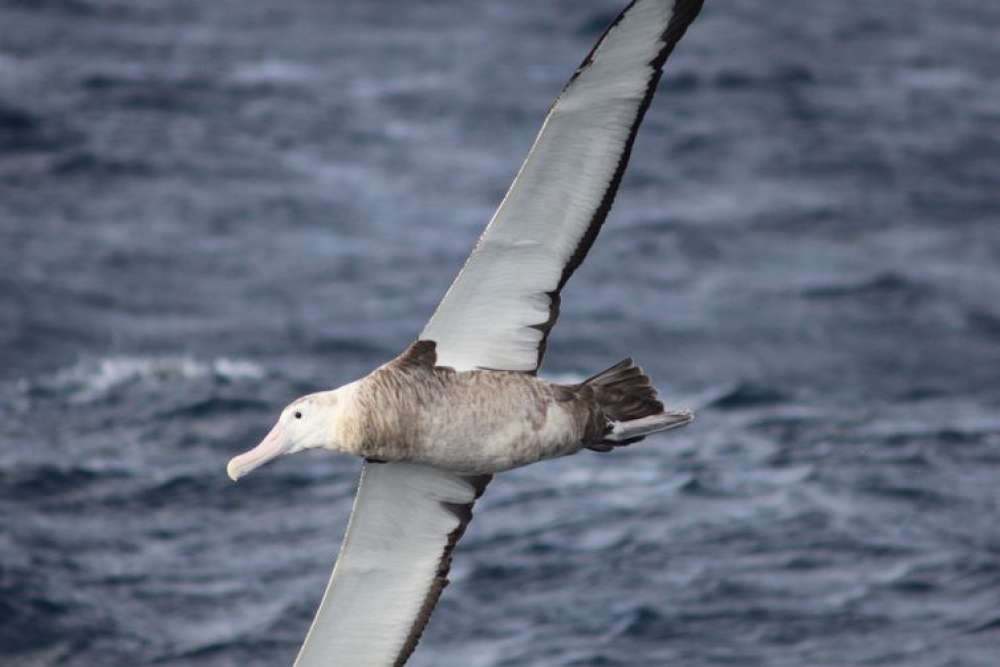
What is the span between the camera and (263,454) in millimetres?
7914

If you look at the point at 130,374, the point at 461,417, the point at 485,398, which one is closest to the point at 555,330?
the point at 130,374

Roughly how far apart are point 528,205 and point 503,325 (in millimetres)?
665

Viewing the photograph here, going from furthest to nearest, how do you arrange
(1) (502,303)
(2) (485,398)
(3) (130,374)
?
(3) (130,374), (1) (502,303), (2) (485,398)

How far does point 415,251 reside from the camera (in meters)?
17.5

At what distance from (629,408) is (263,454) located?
1.74 m

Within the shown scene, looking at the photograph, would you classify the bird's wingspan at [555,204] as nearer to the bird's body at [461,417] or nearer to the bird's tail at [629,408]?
the bird's body at [461,417]

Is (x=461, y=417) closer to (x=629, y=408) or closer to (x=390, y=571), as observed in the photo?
(x=629, y=408)

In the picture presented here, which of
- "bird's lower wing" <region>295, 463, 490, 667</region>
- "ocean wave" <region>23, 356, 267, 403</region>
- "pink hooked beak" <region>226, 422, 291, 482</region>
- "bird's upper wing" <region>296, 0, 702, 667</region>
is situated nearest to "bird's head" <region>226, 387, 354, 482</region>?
"pink hooked beak" <region>226, 422, 291, 482</region>

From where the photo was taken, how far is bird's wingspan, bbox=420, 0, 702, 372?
7.71 m

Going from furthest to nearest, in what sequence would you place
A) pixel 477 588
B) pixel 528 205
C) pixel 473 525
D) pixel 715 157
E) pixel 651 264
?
pixel 715 157
pixel 651 264
pixel 473 525
pixel 477 588
pixel 528 205

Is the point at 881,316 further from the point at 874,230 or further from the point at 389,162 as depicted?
the point at 389,162

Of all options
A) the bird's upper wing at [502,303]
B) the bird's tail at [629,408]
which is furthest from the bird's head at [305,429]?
the bird's tail at [629,408]

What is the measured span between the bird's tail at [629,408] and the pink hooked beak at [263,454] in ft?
4.71

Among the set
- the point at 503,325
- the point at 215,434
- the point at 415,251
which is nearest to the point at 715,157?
the point at 415,251
